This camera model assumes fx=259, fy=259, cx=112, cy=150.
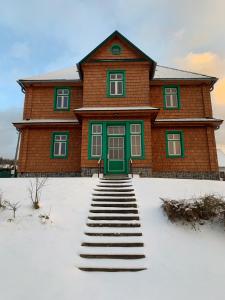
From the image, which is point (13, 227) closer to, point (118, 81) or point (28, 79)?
point (118, 81)

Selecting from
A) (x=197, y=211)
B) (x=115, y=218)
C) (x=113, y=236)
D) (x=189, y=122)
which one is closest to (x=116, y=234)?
(x=113, y=236)

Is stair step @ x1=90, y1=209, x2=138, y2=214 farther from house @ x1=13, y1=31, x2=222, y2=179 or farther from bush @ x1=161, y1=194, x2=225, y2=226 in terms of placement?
house @ x1=13, y1=31, x2=222, y2=179

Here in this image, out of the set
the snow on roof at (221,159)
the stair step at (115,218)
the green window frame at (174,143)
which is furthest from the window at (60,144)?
the snow on roof at (221,159)

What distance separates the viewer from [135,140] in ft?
48.4

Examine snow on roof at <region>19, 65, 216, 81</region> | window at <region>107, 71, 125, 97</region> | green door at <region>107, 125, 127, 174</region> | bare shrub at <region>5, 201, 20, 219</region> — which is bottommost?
bare shrub at <region>5, 201, 20, 219</region>

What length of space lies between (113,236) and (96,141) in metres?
8.02

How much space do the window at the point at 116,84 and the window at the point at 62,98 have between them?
10.8ft

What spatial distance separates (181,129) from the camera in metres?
16.6

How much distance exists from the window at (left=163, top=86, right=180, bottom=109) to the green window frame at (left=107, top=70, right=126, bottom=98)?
3242mm

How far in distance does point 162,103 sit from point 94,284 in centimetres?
1351

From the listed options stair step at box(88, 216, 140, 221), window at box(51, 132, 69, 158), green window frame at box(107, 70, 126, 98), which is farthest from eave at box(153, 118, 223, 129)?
stair step at box(88, 216, 140, 221)

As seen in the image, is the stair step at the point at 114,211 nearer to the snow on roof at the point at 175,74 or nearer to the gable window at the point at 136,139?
the gable window at the point at 136,139

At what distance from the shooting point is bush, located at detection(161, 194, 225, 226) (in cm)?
761

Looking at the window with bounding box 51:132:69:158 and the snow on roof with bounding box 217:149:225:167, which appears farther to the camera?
the snow on roof with bounding box 217:149:225:167
